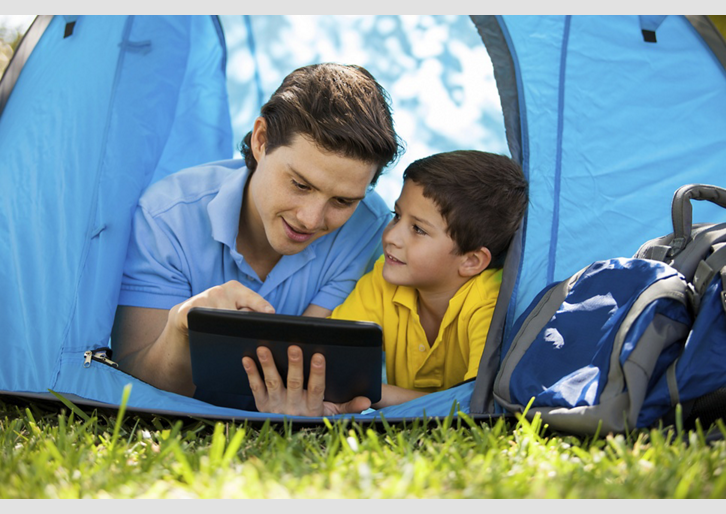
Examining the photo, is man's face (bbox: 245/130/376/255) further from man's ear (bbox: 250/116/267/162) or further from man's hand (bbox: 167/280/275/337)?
man's hand (bbox: 167/280/275/337)

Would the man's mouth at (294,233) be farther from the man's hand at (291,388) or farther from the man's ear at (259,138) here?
the man's hand at (291,388)

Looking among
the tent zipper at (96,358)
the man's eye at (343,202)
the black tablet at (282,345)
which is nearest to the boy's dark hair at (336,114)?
the man's eye at (343,202)

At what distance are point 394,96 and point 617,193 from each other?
99cm

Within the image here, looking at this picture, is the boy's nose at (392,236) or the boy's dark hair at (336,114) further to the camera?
the boy's nose at (392,236)

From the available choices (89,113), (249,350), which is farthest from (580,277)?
(89,113)

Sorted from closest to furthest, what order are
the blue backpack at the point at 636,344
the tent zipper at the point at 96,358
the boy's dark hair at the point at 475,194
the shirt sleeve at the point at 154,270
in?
the blue backpack at the point at 636,344
the tent zipper at the point at 96,358
the shirt sleeve at the point at 154,270
the boy's dark hair at the point at 475,194

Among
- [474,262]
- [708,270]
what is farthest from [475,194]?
[708,270]

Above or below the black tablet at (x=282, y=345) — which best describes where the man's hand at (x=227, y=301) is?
above

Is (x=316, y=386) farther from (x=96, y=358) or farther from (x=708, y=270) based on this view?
(x=708, y=270)

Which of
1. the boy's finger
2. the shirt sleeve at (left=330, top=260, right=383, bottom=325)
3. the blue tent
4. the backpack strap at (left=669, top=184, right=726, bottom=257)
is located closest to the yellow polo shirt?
the shirt sleeve at (left=330, top=260, right=383, bottom=325)

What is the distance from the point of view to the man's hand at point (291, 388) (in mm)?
1290

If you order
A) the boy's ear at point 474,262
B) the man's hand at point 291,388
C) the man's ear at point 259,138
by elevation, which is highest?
the man's ear at point 259,138

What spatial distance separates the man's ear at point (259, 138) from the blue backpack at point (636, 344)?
0.71 metres

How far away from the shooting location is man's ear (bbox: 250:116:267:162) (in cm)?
160
